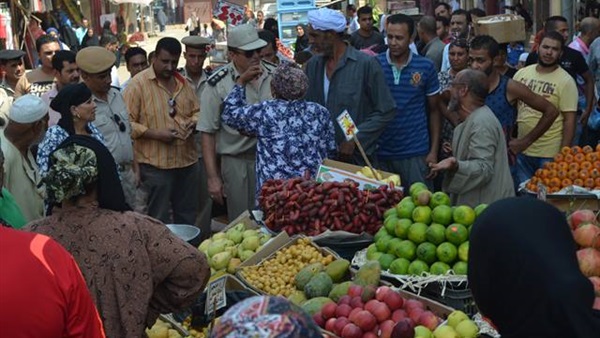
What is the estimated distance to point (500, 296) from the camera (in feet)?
8.70

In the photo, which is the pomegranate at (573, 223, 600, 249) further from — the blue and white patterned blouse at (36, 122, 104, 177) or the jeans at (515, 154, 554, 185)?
the blue and white patterned blouse at (36, 122, 104, 177)

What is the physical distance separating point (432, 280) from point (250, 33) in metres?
2.93

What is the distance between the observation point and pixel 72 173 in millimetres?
3771

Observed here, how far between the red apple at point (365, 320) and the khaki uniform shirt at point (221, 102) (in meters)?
2.88

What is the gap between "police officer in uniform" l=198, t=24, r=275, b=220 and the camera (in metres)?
7.30

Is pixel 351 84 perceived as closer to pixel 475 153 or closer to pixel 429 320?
pixel 475 153

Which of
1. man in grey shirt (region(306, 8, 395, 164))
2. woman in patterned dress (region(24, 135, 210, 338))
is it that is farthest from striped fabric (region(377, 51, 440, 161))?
woman in patterned dress (region(24, 135, 210, 338))

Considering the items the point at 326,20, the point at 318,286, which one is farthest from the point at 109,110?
the point at 318,286

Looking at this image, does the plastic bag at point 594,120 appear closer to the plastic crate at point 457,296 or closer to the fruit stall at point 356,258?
the fruit stall at point 356,258

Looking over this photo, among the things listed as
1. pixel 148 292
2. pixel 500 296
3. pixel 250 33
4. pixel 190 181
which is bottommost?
pixel 190 181

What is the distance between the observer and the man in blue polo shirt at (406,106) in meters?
7.59

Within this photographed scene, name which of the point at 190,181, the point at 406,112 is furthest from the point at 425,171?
the point at 190,181

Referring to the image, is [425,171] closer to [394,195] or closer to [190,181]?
[394,195]

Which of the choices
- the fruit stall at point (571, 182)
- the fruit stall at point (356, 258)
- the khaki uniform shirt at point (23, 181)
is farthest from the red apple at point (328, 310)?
the khaki uniform shirt at point (23, 181)
